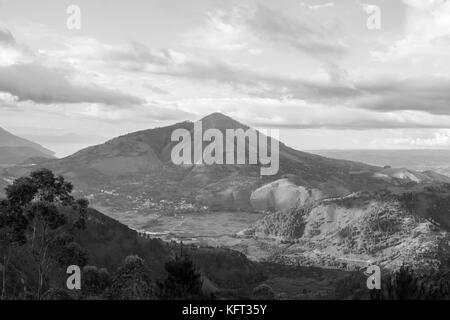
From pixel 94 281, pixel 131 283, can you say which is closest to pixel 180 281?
pixel 131 283

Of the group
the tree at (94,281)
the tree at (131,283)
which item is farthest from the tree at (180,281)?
the tree at (94,281)

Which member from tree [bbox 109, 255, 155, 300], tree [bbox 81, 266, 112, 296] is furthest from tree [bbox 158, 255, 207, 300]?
tree [bbox 81, 266, 112, 296]

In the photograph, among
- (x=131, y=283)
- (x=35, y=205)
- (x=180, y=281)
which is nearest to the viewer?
(x=35, y=205)

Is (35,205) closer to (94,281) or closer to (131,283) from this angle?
(131,283)

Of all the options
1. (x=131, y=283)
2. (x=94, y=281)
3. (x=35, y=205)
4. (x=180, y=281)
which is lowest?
(x=94, y=281)

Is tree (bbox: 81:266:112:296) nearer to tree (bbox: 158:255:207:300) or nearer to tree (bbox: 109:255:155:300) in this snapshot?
tree (bbox: 109:255:155:300)

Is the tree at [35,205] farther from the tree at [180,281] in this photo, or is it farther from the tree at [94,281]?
the tree at [94,281]
